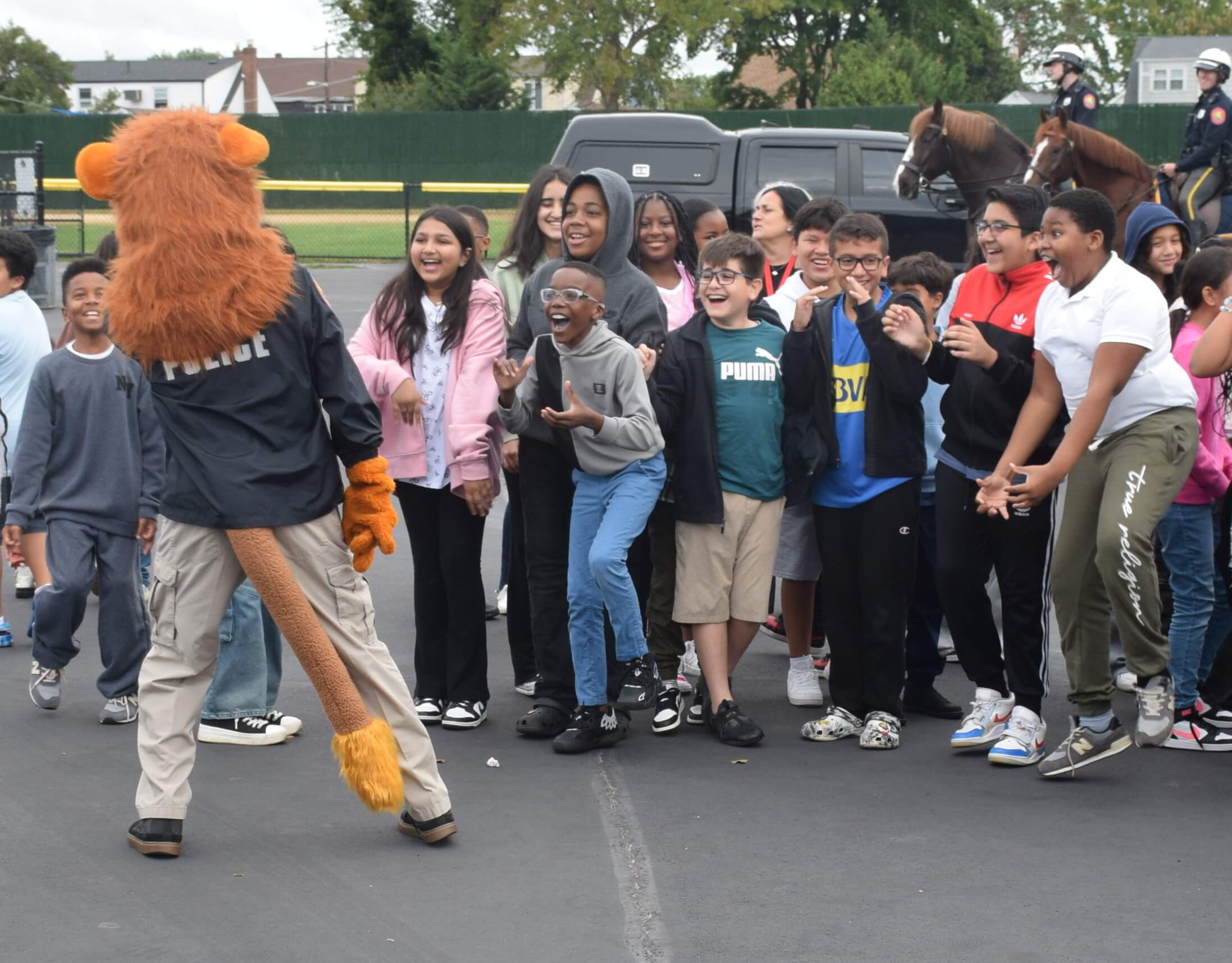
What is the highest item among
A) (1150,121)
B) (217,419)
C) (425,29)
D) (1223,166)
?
(425,29)

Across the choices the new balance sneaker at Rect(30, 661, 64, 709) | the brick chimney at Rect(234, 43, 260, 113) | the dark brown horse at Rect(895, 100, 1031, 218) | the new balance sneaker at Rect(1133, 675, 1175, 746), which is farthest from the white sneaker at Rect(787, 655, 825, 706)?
the brick chimney at Rect(234, 43, 260, 113)

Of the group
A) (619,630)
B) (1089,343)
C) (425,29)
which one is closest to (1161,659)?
(1089,343)

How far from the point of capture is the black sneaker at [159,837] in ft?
15.1

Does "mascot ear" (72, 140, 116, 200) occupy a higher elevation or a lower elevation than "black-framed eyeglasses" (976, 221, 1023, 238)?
higher

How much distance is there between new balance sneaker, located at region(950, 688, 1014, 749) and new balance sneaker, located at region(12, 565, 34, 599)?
494 centimetres

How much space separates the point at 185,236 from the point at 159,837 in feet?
5.95

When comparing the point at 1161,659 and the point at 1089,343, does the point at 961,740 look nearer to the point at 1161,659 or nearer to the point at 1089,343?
the point at 1161,659

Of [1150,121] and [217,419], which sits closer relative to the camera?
[217,419]

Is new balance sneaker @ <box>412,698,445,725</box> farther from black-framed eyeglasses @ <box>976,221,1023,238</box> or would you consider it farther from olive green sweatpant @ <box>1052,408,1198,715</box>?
A: black-framed eyeglasses @ <box>976,221,1023,238</box>

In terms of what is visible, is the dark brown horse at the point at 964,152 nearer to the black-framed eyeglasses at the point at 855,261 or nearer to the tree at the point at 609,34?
the black-framed eyeglasses at the point at 855,261

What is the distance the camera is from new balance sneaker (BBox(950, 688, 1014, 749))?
223 inches

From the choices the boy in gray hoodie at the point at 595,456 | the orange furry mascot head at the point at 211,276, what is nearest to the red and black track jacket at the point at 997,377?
the boy in gray hoodie at the point at 595,456

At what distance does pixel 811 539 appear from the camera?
621 cm

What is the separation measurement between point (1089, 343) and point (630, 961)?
265cm
